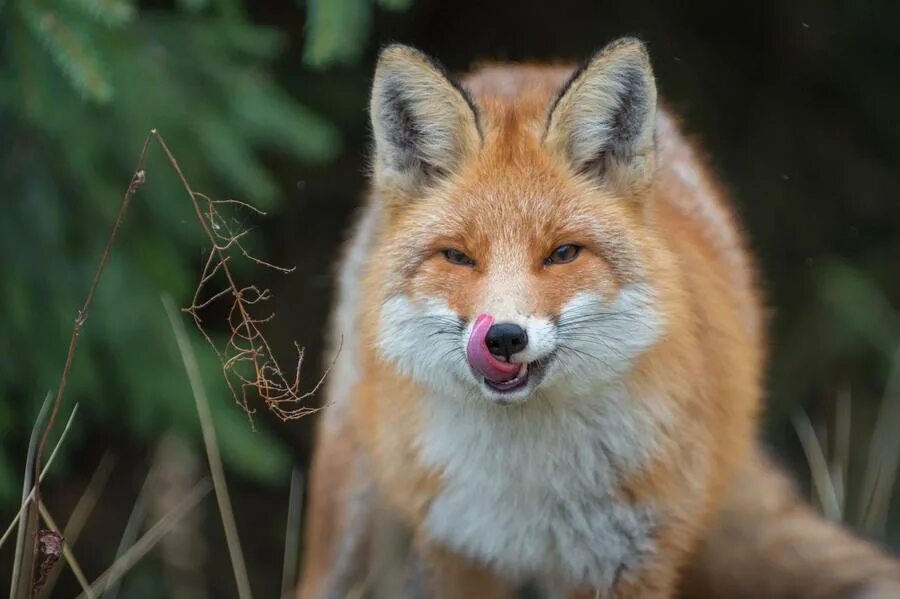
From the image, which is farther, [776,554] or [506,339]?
[776,554]

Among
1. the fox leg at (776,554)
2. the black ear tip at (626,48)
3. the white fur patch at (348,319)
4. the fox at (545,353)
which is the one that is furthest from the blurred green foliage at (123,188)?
the fox leg at (776,554)

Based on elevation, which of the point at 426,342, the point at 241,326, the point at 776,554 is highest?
the point at 426,342

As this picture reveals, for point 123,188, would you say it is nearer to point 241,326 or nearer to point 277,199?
point 277,199

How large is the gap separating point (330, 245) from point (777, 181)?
2.68 meters

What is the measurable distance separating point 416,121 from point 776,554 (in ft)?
6.30

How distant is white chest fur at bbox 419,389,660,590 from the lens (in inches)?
132

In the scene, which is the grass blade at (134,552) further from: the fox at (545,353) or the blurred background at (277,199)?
the fox at (545,353)

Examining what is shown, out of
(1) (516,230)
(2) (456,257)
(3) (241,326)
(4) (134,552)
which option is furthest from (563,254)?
(4) (134,552)

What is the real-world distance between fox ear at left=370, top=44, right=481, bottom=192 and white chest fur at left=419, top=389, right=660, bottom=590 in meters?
0.68

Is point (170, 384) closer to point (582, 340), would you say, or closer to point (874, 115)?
point (582, 340)

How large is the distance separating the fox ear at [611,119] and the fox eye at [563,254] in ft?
0.95

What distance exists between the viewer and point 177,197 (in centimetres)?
500

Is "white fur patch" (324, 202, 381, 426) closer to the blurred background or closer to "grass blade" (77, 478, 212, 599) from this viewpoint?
the blurred background

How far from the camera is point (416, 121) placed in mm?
3404
